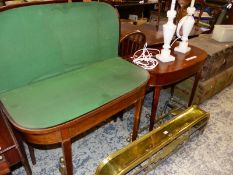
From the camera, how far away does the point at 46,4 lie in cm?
117

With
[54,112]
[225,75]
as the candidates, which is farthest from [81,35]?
[225,75]

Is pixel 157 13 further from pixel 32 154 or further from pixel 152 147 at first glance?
pixel 32 154

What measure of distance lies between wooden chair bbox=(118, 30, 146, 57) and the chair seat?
1.26 ft

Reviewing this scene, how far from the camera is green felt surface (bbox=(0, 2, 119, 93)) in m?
1.09

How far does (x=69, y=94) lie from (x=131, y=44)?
89cm

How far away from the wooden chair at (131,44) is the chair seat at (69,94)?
0.38 metres

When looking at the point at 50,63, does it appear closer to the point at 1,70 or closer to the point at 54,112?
the point at 1,70

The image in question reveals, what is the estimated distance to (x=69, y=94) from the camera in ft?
3.73

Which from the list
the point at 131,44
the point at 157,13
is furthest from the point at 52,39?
the point at 157,13

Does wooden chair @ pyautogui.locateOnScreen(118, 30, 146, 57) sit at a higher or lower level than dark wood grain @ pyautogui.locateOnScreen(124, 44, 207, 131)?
higher

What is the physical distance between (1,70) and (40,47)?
25 centimetres

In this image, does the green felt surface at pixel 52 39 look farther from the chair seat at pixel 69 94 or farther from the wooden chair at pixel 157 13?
the wooden chair at pixel 157 13

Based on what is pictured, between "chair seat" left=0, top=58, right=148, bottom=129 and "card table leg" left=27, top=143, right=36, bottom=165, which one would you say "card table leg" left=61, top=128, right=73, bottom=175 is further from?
"card table leg" left=27, top=143, right=36, bottom=165

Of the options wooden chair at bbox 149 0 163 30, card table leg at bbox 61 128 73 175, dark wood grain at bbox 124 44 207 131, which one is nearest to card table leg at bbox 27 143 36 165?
card table leg at bbox 61 128 73 175
